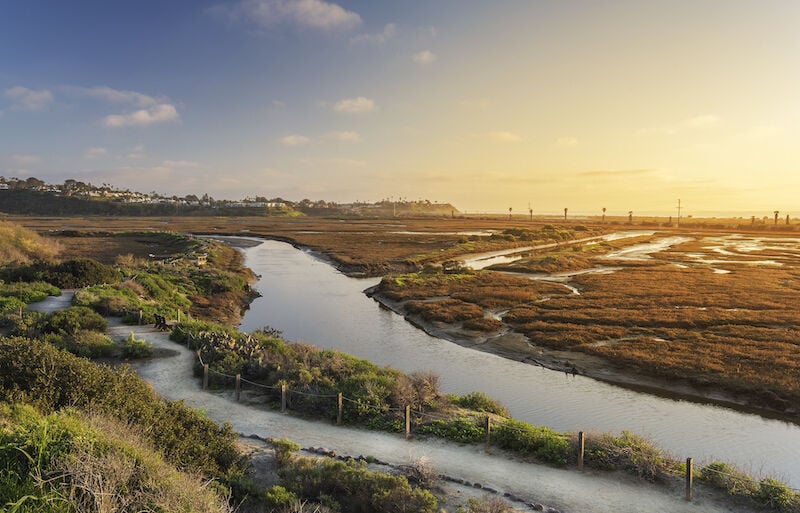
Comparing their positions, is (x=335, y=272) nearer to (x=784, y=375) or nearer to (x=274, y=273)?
(x=274, y=273)

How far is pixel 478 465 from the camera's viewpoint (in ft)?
44.6

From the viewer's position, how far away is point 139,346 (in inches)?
894

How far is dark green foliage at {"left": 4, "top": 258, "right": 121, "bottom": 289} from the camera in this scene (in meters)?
37.1

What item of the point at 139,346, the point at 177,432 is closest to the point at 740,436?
the point at 177,432

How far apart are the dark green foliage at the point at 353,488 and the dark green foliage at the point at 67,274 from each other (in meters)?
33.6

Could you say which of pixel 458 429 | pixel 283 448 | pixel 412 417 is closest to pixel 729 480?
pixel 458 429

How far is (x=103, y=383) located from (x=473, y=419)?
1101 cm

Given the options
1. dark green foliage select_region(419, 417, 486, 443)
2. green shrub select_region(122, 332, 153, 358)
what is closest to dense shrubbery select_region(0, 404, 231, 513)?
dark green foliage select_region(419, 417, 486, 443)

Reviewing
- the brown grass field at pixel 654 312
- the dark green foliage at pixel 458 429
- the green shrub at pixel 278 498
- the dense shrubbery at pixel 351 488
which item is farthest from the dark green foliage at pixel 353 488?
the brown grass field at pixel 654 312

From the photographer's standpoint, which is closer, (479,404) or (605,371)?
(479,404)

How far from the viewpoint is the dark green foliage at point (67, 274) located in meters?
37.1

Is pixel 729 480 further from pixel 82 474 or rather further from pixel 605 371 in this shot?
pixel 82 474

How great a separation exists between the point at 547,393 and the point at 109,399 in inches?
704

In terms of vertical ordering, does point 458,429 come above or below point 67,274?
below
